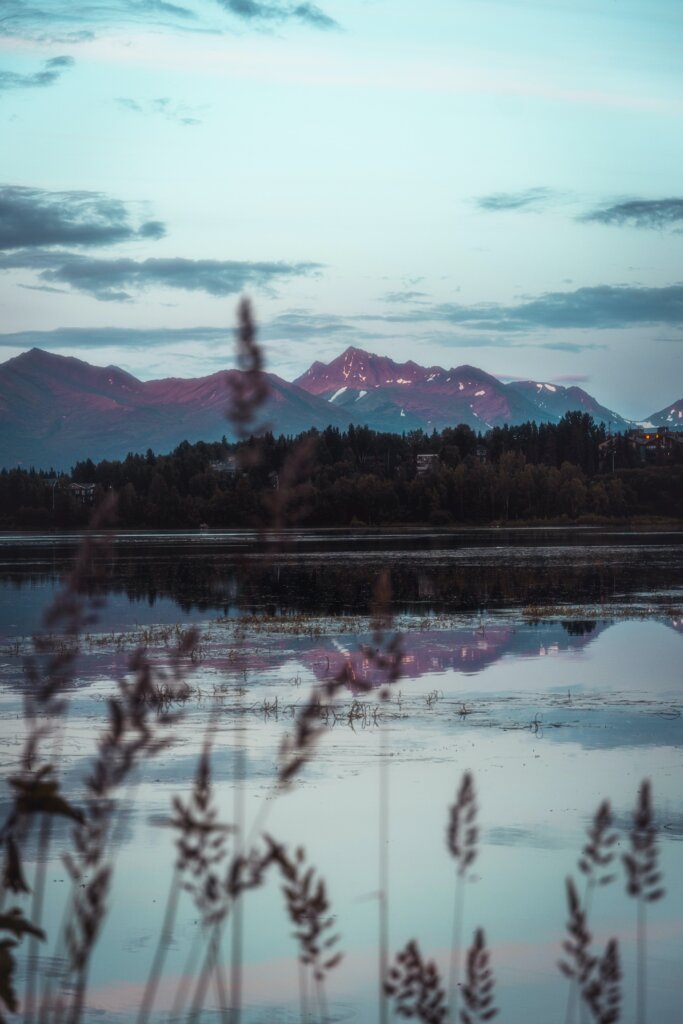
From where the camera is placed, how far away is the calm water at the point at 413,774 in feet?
33.0

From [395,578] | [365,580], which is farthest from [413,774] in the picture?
[395,578]

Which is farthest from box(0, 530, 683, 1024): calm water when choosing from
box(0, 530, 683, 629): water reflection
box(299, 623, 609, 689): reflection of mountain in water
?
box(0, 530, 683, 629): water reflection

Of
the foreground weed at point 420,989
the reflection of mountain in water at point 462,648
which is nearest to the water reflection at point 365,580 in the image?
the reflection of mountain in water at point 462,648

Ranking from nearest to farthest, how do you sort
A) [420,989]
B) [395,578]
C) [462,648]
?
[420,989], [462,648], [395,578]

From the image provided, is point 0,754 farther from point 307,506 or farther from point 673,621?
point 673,621

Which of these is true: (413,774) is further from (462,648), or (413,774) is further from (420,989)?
(462,648)

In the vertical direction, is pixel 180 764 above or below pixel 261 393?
below

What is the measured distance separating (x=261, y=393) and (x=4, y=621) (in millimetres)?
40064

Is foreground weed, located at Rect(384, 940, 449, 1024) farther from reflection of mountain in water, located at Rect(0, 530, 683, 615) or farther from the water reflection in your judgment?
reflection of mountain in water, located at Rect(0, 530, 683, 615)

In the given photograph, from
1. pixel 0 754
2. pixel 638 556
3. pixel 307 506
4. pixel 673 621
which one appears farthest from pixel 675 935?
pixel 638 556

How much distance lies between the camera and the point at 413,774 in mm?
16859

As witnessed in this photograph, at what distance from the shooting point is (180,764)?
17969mm

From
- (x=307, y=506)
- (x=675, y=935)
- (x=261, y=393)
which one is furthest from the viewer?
(x=675, y=935)

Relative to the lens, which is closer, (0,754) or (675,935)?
(675,935)
